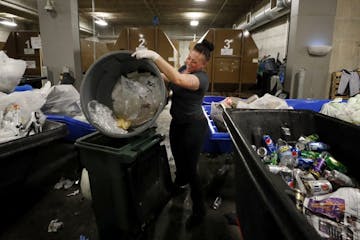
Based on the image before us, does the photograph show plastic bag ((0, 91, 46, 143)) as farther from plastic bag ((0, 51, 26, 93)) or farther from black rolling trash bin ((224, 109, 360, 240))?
black rolling trash bin ((224, 109, 360, 240))

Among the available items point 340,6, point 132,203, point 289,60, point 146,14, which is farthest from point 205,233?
point 146,14

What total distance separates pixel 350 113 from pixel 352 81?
3128 millimetres

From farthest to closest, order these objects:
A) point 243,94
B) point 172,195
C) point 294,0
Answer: point 243,94
point 294,0
point 172,195

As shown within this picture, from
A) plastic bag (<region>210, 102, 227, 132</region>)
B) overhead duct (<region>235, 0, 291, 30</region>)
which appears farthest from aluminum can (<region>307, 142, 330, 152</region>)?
overhead duct (<region>235, 0, 291, 30</region>)

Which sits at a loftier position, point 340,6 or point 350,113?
point 340,6

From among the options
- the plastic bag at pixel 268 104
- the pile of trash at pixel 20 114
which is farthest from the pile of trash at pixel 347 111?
the pile of trash at pixel 20 114

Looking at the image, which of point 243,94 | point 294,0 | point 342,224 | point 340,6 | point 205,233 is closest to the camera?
point 342,224

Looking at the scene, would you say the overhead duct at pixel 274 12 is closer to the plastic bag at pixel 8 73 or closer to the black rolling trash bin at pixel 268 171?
the black rolling trash bin at pixel 268 171

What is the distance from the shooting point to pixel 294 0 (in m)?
3.88

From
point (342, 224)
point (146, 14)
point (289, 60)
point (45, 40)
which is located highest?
point (146, 14)

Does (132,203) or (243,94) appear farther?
(243,94)

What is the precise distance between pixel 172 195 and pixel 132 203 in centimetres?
66

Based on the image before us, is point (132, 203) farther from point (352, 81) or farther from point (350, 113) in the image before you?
point (352, 81)

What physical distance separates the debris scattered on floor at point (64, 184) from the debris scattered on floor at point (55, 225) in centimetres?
54
